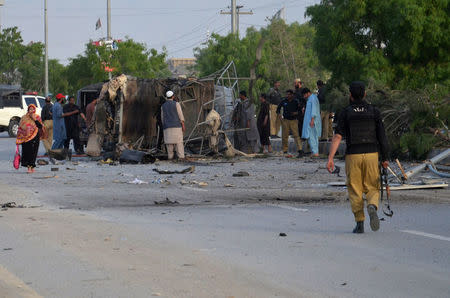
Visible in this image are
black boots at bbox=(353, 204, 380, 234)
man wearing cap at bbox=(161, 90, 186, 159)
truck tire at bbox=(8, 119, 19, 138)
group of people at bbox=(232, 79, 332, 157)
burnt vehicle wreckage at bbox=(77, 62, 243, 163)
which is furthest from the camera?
truck tire at bbox=(8, 119, 19, 138)

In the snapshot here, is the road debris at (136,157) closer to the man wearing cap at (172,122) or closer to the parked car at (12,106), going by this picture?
the man wearing cap at (172,122)

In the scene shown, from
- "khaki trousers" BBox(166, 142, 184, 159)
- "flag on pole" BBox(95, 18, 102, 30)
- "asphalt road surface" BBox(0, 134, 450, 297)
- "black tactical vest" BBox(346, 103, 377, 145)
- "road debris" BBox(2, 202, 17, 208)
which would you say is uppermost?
"flag on pole" BBox(95, 18, 102, 30)

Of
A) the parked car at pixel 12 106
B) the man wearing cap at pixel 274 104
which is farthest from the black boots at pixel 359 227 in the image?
the parked car at pixel 12 106

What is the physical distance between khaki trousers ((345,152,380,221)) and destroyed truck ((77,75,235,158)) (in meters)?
14.5

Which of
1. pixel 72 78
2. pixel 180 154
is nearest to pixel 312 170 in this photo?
Answer: pixel 180 154

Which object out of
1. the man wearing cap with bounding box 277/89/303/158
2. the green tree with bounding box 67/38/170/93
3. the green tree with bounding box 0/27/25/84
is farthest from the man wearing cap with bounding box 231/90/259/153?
the green tree with bounding box 0/27/25/84

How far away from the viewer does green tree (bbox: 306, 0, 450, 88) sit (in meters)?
26.3

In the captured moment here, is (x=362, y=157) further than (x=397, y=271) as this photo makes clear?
Yes

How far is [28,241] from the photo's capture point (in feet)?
29.5

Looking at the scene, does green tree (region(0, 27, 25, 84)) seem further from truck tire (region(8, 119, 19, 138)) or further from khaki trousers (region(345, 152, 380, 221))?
khaki trousers (region(345, 152, 380, 221))

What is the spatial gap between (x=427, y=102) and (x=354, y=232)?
11.3 metres

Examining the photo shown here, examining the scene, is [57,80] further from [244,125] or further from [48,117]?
[244,125]

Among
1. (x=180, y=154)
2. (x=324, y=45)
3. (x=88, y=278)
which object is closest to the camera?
(x=88, y=278)

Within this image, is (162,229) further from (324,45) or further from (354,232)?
(324,45)
